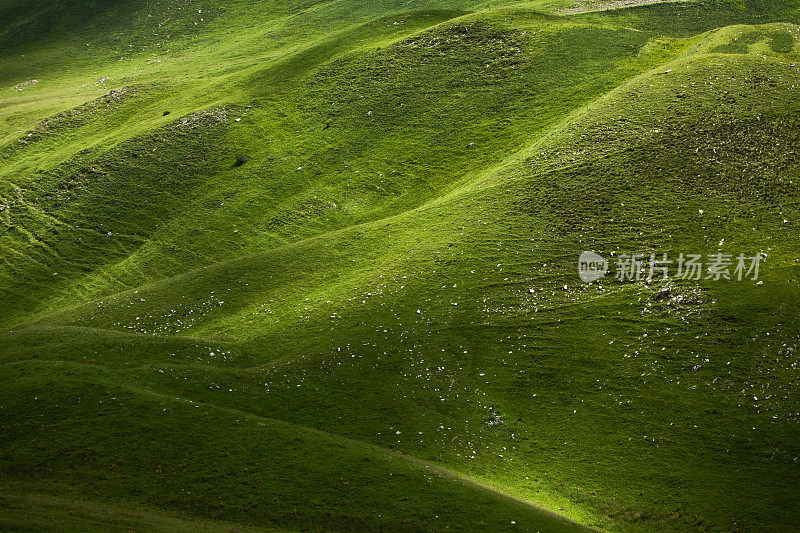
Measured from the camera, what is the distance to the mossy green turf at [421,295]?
31516 millimetres

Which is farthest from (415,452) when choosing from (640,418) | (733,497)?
(733,497)

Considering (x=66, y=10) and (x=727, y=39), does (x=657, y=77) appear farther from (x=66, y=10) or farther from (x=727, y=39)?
(x=66, y=10)

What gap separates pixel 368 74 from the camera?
88.6 metres

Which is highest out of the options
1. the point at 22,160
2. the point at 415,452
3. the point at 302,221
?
the point at 22,160

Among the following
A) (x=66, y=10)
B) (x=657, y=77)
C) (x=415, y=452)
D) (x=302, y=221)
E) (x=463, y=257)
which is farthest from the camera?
(x=66, y=10)

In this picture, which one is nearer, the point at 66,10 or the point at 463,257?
the point at 463,257

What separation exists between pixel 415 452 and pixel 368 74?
68619 millimetres

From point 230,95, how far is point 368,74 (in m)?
24.0

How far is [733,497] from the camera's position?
31859mm

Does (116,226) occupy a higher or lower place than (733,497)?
higher

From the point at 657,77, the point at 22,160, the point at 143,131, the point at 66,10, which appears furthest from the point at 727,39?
the point at 66,10

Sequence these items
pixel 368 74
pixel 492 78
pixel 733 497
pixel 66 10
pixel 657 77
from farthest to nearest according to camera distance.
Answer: pixel 66 10 → pixel 368 74 → pixel 492 78 → pixel 657 77 → pixel 733 497

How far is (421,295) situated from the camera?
4716cm

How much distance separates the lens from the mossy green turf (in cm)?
3152
